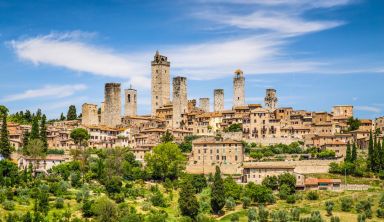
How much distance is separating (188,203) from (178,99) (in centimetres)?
3297

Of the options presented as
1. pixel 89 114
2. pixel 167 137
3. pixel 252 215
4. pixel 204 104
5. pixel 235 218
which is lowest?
pixel 235 218

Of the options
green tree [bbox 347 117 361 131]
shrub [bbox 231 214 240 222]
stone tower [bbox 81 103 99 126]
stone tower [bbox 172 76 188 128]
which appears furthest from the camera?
Result: stone tower [bbox 81 103 99 126]

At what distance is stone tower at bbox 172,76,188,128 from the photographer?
285 ft

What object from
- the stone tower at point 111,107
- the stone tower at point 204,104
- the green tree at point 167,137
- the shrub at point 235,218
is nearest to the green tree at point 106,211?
the shrub at point 235,218

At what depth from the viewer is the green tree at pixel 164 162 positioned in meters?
66.4

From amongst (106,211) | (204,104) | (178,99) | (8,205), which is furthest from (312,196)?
(204,104)

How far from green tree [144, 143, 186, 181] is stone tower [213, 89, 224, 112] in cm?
2733

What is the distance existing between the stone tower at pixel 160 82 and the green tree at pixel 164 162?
952 inches

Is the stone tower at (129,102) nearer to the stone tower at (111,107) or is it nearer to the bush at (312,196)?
the stone tower at (111,107)

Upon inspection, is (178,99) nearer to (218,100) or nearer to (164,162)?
(218,100)

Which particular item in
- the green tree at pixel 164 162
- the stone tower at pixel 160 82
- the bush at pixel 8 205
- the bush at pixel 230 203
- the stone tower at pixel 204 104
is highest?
the stone tower at pixel 160 82

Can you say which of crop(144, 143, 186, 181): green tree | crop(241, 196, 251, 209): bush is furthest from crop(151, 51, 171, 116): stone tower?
crop(241, 196, 251, 209): bush

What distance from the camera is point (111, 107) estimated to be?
87.8m

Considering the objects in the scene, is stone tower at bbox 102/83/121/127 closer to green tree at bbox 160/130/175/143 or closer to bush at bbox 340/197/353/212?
green tree at bbox 160/130/175/143
